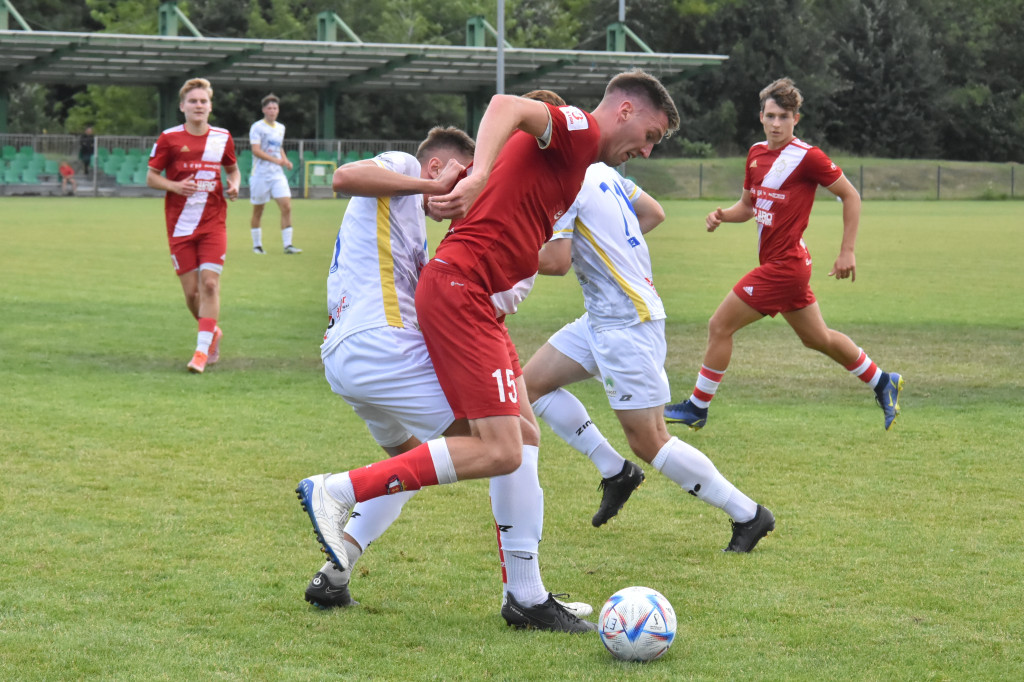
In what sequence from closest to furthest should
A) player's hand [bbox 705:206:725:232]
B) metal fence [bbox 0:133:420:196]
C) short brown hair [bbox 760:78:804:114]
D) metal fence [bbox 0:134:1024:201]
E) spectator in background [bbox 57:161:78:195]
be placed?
short brown hair [bbox 760:78:804:114]
player's hand [bbox 705:206:725:232]
metal fence [bbox 0:133:420:196]
spectator in background [bbox 57:161:78:195]
metal fence [bbox 0:134:1024:201]

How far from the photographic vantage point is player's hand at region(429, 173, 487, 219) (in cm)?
361

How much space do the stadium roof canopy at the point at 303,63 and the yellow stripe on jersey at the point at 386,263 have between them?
3899 centimetres

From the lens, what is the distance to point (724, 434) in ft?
24.9

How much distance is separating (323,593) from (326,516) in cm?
54

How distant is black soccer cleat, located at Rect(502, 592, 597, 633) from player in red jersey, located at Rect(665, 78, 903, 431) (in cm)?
351

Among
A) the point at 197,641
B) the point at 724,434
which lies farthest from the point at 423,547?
the point at 724,434

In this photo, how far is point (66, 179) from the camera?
132 ft

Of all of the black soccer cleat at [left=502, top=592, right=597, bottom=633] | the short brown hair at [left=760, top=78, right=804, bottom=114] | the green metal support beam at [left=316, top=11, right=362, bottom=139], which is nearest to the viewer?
the black soccer cleat at [left=502, top=592, right=597, bottom=633]

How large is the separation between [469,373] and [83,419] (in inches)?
175

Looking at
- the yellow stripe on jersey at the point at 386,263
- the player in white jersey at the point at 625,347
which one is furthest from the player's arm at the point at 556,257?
the yellow stripe on jersey at the point at 386,263

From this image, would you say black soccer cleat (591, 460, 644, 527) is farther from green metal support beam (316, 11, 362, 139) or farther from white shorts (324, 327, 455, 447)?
green metal support beam (316, 11, 362, 139)

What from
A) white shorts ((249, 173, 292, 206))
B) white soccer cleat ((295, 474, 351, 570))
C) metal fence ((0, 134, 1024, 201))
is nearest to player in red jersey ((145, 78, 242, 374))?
white soccer cleat ((295, 474, 351, 570))

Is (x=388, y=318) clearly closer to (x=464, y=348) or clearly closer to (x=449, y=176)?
(x=464, y=348)

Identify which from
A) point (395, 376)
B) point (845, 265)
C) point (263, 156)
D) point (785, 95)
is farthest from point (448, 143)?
point (263, 156)
